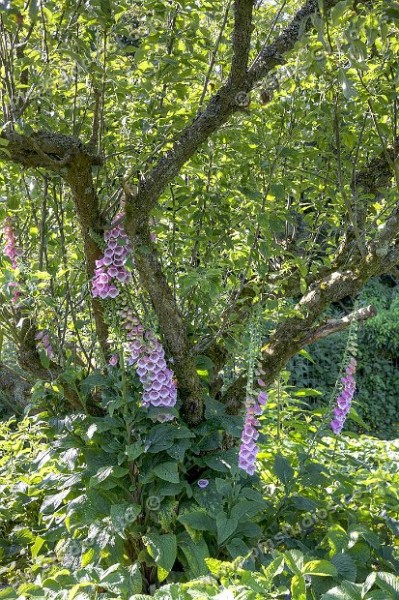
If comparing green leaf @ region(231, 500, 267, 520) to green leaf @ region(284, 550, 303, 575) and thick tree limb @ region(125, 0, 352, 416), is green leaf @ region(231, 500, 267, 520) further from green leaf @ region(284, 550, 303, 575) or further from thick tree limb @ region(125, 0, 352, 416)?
thick tree limb @ region(125, 0, 352, 416)

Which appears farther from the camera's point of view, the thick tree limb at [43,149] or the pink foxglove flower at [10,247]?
the pink foxglove flower at [10,247]

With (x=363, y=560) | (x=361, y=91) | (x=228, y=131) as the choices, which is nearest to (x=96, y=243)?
(x=228, y=131)

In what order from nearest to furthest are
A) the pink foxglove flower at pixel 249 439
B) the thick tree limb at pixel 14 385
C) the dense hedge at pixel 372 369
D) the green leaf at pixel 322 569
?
the green leaf at pixel 322 569 < the pink foxglove flower at pixel 249 439 < the thick tree limb at pixel 14 385 < the dense hedge at pixel 372 369

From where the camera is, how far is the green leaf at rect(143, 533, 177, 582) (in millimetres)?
2393

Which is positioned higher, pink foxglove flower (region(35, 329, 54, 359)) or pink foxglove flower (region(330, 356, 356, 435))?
pink foxglove flower (region(35, 329, 54, 359))

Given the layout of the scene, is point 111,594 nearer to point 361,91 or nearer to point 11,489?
point 11,489

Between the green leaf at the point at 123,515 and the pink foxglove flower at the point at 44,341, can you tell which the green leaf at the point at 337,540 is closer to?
the green leaf at the point at 123,515

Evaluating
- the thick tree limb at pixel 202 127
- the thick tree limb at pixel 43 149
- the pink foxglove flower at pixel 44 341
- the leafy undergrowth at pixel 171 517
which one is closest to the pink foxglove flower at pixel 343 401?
the leafy undergrowth at pixel 171 517

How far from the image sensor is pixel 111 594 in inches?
93.3

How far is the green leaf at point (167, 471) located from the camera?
245 centimetres

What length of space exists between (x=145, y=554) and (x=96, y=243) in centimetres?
114

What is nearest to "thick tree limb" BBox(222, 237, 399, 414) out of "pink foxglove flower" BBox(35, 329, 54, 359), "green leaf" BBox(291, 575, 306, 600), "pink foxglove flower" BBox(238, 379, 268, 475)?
"pink foxglove flower" BBox(238, 379, 268, 475)

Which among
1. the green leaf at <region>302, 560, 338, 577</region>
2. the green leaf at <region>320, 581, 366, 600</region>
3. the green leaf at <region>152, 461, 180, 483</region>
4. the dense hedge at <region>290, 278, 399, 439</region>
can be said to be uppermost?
the green leaf at <region>152, 461, 180, 483</region>

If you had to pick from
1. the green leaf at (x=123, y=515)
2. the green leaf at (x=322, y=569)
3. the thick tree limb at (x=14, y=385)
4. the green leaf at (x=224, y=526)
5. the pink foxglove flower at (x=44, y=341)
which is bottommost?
the green leaf at (x=322, y=569)
